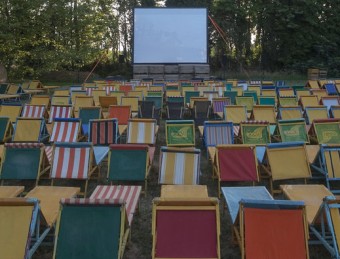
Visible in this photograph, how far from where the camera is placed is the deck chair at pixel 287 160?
213 inches

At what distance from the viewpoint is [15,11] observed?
816 inches

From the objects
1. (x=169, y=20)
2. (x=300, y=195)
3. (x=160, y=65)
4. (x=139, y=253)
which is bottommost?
(x=139, y=253)

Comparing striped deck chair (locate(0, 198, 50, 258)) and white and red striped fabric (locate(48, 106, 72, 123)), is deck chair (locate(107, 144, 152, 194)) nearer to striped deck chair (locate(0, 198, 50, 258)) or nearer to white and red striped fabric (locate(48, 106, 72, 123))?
striped deck chair (locate(0, 198, 50, 258))

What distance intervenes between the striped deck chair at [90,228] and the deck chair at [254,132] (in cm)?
423

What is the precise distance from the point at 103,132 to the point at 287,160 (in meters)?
3.73

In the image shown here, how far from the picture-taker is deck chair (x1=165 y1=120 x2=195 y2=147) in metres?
7.20

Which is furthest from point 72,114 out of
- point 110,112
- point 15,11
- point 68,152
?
A: point 15,11

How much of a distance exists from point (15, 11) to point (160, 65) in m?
8.97

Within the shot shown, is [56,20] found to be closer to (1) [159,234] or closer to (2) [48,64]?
(2) [48,64]

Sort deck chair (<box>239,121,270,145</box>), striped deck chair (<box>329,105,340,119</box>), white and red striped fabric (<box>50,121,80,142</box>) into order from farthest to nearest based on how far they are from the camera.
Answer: striped deck chair (<box>329,105,340,119</box>)
white and red striped fabric (<box>50,121,80,142</box>)
deck chair (<box>239,121,270,145</box>)

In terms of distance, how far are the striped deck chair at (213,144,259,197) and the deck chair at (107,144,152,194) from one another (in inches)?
45.7

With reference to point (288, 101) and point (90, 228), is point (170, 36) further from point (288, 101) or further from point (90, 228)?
point (90, 228)

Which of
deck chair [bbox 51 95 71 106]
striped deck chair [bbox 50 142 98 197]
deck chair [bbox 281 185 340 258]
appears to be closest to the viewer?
deck chair [bbox 281 185 340 258]

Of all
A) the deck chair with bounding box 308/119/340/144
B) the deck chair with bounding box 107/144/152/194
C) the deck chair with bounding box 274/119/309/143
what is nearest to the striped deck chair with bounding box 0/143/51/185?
the deck chair with bounding box 107/144/152/194
